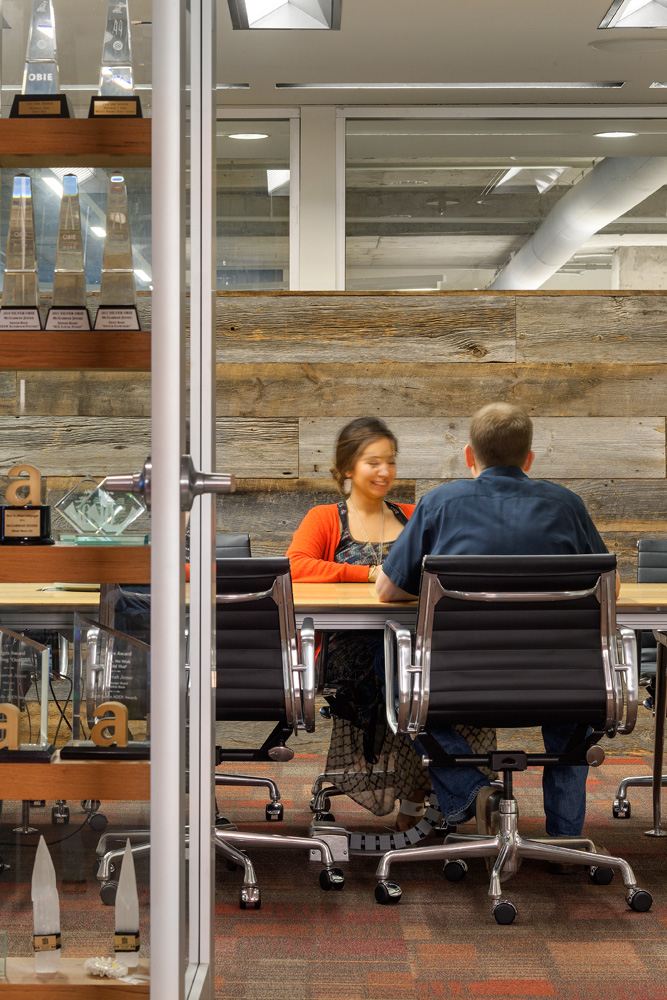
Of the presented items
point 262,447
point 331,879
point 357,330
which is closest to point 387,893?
point 331,879

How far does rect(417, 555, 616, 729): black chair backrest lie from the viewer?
2500 mm

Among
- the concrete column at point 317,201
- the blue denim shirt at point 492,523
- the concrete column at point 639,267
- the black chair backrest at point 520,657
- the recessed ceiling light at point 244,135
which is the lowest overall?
the black chair backrest at point 520,657

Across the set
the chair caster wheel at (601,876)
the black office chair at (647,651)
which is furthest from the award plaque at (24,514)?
the black office chair at (647,651)

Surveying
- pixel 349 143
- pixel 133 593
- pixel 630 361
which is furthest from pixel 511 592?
pixel 349 143

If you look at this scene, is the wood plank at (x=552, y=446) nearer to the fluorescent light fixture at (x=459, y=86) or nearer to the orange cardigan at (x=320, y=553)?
the orange cardigan at (x=320, y=553)

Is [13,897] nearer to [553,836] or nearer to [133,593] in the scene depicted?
[133,593]

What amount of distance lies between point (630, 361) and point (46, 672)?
3890mm

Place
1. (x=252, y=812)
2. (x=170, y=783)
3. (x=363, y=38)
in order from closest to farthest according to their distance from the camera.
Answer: (x=170, y=783)
(x=252, y=812)
(x=363, y=38)

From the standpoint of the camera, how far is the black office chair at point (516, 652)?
96.6 inches

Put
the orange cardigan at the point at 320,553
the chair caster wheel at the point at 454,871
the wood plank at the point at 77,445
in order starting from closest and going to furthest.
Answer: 1. the wood plank at the point at 77,445
2. the chair caster wheel at the point at 454,871
3. the orange cardigan at the point at 320,553

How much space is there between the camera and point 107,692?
4.73 ft

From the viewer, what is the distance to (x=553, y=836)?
9.68 feet

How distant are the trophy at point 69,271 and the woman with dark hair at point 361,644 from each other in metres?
1.96

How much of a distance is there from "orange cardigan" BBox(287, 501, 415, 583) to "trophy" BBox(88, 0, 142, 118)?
7.39 ft
